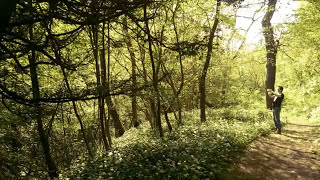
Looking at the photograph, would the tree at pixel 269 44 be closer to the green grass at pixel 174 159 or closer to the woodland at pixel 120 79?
the woodland at pixel 120 79

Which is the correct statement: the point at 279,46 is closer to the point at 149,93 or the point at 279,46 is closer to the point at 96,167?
the point at 149,93

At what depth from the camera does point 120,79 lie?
13.5 meters

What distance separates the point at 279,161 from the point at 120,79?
28.5 ft

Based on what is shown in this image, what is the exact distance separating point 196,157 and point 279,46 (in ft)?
41.9

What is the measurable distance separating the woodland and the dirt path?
0.48 meters

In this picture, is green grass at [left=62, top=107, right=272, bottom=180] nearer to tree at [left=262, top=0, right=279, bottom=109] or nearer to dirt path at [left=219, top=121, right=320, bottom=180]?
dirt path at [left=219, top=121, right=320, bottom=180]

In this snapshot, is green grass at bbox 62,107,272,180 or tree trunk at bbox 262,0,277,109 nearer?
green grass at bbox 62,107,272,180

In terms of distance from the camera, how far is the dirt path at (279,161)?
6.63 meters

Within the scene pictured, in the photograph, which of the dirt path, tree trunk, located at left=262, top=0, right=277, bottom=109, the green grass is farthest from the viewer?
tree trunk, located at left=262, top=0, right=277, bottom=109

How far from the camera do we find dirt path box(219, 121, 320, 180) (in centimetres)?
663

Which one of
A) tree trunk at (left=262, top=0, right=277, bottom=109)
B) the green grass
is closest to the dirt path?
the green grass

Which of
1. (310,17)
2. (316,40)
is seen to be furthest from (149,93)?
(316,40)

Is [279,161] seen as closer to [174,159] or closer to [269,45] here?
[174,159]

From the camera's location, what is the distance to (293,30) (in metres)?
13.0
